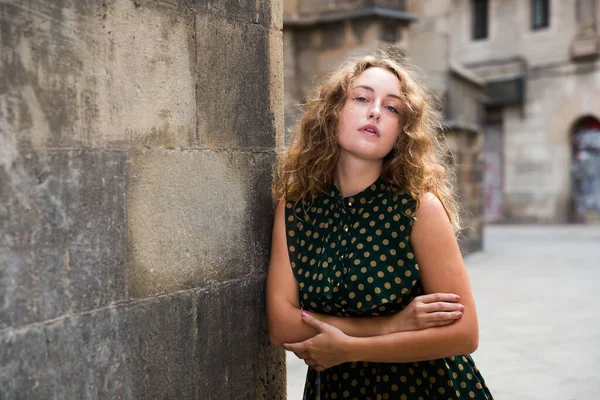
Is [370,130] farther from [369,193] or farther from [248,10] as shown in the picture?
[248,10]

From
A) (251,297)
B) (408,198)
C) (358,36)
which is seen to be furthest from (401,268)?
(358,36)

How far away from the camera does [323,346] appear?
217 centimetres

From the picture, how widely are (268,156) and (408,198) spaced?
468 millimetres

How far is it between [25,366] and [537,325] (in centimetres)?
479

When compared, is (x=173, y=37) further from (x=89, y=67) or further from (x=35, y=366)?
(x=35, y=366)

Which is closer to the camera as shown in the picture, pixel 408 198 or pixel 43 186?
pixel 43 186

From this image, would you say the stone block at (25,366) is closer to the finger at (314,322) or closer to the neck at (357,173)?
the finger at (314,322)

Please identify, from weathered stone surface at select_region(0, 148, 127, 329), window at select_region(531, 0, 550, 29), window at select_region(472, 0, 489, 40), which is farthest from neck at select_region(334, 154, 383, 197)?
window at select_region(472, 0, 489, 40)

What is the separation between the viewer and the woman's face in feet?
7.50

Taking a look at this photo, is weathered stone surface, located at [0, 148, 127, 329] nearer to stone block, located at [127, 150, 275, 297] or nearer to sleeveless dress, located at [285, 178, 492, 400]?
stone block, located at [127, 150, 275, 297]

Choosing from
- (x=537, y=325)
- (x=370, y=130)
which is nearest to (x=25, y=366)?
(x=370, y=130)

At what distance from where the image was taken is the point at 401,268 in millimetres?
2203

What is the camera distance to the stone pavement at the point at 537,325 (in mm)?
4090

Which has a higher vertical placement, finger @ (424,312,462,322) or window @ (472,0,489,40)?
window @ (472,0,489,40)
